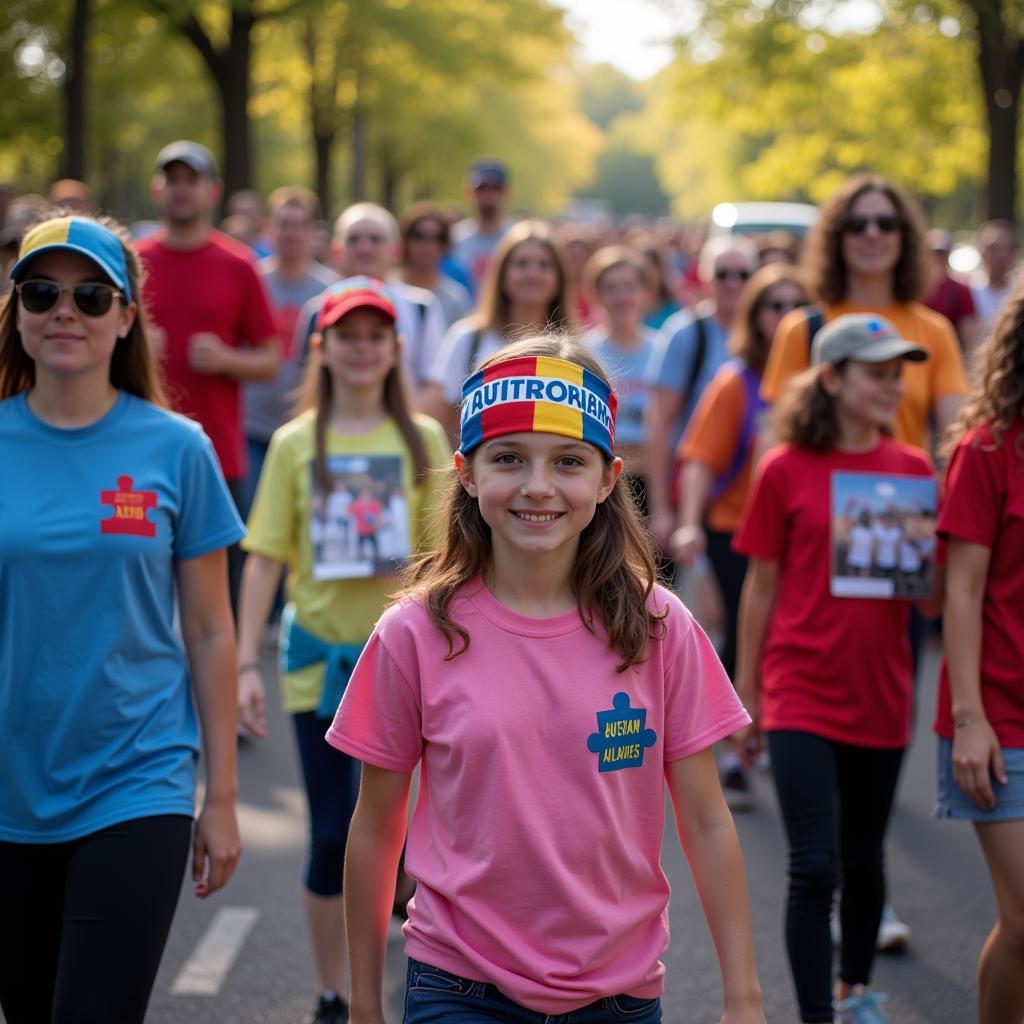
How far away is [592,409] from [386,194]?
45.1 meters

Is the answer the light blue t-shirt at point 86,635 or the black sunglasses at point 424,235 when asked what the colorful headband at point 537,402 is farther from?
the black sunglasses at point 424,235

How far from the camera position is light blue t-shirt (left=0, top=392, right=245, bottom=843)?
3.43 meters

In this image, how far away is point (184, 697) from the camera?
12.0 ft

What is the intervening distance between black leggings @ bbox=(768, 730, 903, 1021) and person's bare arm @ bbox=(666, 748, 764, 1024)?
1.45 m

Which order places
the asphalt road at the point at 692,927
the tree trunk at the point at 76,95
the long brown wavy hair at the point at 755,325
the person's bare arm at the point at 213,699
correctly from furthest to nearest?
the tree trunk at the point at 76,95 → the long brown wavy hair at the point at 755,325 → the asphalt road at the point at 692,927 → the person's bare arm at the point at 213,699

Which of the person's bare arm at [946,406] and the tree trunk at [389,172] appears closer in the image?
the person's bare arm at [946,406]

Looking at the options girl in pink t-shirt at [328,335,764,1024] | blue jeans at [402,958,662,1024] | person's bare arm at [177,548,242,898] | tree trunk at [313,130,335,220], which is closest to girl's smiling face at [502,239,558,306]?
person's bare arm at [177,548,242,898]

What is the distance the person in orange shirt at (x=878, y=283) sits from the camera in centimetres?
570

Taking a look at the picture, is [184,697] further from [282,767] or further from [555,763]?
[282,767]

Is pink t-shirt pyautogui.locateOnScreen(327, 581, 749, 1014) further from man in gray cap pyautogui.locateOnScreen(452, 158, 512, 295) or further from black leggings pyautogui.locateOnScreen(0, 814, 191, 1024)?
man in gray cap pyautogui.locateOnScreen(452, 158, 512, 295)

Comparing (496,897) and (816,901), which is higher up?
(496,897)

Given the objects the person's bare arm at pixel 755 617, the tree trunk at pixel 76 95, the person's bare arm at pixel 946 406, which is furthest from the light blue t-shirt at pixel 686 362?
the tree trunk at pixel 76 95

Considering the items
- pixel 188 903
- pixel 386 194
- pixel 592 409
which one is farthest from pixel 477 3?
pixel 592 409

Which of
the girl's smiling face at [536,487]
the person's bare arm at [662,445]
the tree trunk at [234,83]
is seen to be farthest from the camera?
the tree trunk at [234,83]
